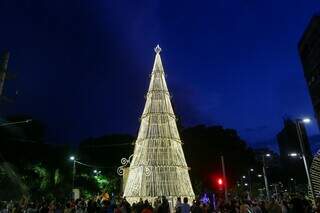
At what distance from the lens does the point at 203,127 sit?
60.0 meters

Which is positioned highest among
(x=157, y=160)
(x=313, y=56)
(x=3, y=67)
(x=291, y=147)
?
(x=313, y=56)

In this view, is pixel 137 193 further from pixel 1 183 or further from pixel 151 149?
pixel 1 183

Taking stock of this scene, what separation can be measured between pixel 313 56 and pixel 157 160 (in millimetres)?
54350

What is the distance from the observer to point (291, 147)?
396 feet

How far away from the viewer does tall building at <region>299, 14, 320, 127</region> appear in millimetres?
66625

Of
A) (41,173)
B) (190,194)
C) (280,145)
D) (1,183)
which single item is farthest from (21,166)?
(280,145)

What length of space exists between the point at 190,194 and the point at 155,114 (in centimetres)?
732

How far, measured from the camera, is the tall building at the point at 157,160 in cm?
2770

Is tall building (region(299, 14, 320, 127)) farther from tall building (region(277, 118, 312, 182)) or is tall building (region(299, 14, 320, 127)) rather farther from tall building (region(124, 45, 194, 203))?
tall building (region(124, 45, 194, 203))

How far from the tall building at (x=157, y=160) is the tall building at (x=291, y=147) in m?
66.1

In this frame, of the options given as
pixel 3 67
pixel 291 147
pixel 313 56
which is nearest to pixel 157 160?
pixel 3 67

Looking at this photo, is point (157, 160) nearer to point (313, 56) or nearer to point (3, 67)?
point (3, 67)

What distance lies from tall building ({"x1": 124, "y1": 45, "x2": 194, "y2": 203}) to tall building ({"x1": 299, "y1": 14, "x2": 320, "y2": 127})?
47.3 metres

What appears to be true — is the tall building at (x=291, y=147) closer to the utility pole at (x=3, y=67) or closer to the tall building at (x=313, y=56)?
the tall building at (x=313, y=56)
